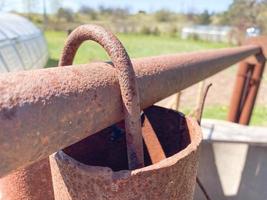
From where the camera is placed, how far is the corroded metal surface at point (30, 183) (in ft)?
4.29

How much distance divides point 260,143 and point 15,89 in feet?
6.36

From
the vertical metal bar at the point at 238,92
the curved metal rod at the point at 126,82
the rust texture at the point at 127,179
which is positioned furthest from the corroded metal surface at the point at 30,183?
the vertical metal bar at the point at 238,92

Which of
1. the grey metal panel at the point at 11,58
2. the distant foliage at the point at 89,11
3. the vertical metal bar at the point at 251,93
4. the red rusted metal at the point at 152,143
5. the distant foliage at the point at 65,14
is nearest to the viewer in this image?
the red rusted metal at the point at 152,143

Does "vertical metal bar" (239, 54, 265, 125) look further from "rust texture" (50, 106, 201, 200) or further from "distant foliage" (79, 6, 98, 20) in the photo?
"distant foliage" (79, 6, 98, 20)

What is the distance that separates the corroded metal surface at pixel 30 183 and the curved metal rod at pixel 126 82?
0.58m

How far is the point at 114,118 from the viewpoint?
0.82 meters

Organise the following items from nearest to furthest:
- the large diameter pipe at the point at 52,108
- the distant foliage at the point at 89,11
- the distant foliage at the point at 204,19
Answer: the large diameter pipe at the point at 52,108, the distant foliage at the point at 89,11, the distant foliage at the point at 204,19

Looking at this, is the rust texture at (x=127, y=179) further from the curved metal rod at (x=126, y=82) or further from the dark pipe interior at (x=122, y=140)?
the dark pipe interior at (x=122, y=140)

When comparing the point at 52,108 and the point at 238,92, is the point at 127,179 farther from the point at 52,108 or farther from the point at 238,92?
the point at 238,92

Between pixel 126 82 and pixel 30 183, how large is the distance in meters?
0.76

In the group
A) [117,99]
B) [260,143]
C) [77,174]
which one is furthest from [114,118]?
[260,143]

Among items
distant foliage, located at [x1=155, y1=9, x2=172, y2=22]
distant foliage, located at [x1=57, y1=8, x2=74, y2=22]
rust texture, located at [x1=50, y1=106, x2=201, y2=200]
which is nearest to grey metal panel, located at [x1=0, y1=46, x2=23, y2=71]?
rust texture, located at [x1=50, y1=106, x2=201, y2=200]

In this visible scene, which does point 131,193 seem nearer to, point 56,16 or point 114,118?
point 114,118

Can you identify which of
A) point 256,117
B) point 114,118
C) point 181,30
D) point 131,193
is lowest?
point 181,30
